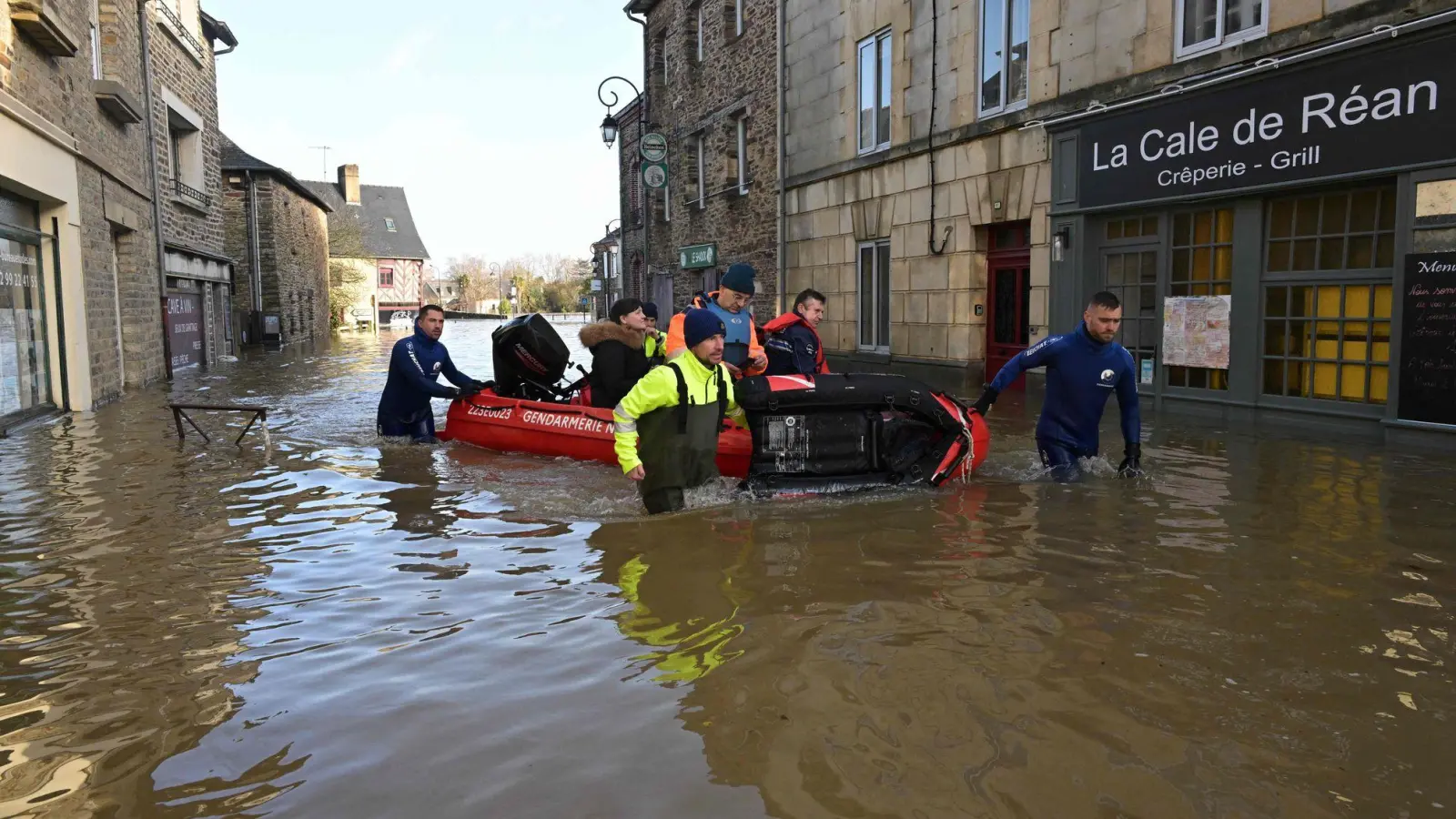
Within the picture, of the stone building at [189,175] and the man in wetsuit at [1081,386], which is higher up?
the stone building at [189,175]

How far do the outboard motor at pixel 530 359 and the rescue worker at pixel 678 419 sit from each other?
3.80 metres

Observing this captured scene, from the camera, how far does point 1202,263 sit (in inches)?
415

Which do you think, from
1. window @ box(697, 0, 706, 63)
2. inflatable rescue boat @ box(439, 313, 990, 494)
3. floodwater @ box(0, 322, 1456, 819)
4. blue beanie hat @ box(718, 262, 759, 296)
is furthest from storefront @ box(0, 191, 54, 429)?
window @ box(697, 0, 706, 63)

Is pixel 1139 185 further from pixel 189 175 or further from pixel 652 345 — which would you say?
pixel 189 175

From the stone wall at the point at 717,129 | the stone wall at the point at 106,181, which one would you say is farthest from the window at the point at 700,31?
the stone wall at the point at 106,181

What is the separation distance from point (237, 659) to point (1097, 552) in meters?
3.93

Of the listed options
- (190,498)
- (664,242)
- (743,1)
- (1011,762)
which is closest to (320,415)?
(190,498)

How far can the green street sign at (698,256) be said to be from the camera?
22.3 meters

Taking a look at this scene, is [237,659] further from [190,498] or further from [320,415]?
[320,415]

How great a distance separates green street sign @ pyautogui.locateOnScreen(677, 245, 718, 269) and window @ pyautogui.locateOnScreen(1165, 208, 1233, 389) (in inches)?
497

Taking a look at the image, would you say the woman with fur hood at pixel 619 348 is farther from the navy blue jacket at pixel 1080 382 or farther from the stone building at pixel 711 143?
the stone building at pixel 711 143

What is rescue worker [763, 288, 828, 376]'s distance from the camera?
328 inches

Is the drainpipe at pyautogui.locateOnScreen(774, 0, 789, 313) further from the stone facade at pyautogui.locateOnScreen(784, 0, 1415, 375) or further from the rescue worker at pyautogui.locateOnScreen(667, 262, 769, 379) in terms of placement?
the rescue worker at pyautogui.locateOnScreen(667, 262, 769, 379)

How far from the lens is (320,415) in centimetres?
1232
